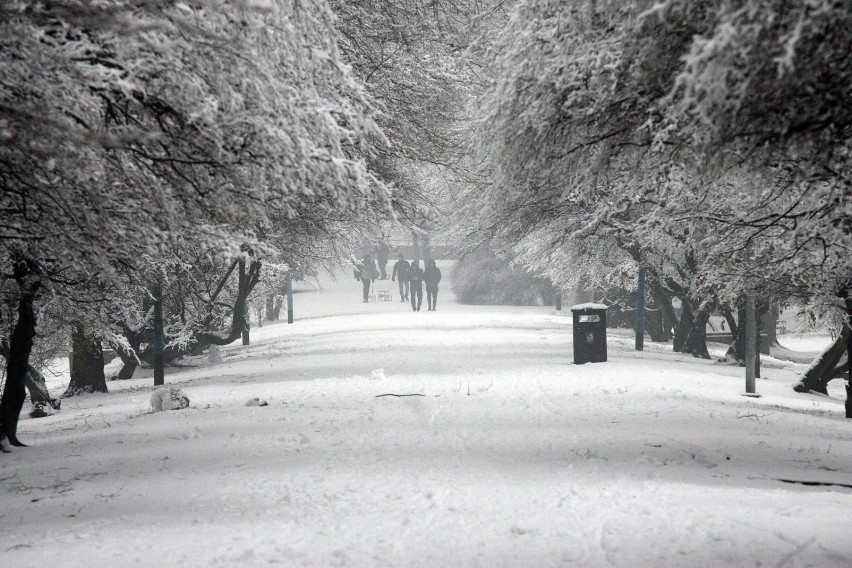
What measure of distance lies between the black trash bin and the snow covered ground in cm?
168

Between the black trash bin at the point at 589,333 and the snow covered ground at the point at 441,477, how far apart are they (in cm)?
168

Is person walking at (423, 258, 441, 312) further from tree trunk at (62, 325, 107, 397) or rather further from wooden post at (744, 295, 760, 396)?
wooden post at (744, 295, 760, 396)

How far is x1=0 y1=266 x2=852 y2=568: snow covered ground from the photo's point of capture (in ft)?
16.8

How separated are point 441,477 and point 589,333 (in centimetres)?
851

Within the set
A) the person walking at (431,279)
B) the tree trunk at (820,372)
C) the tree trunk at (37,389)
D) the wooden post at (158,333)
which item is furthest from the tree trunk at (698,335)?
the person walking at (431,279)

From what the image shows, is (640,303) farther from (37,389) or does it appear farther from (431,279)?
(431,279)

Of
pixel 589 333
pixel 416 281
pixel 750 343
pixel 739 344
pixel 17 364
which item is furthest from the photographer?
pixel 416 281

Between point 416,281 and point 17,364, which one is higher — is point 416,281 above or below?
above

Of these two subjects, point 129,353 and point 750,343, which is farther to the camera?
point 129,353

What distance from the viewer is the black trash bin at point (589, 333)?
1467 centimetres

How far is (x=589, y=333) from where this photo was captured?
48.6 feet

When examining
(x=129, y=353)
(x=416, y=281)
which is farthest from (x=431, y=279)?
(x=129, y=353)

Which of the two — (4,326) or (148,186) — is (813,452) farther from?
(4,326)

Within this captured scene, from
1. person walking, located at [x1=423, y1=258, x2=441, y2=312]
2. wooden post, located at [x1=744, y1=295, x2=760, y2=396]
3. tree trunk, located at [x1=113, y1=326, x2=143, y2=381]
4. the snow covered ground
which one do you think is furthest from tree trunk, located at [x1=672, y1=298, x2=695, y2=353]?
person walking, located at [x1=423, y1=258, x2=441, y2=312]
